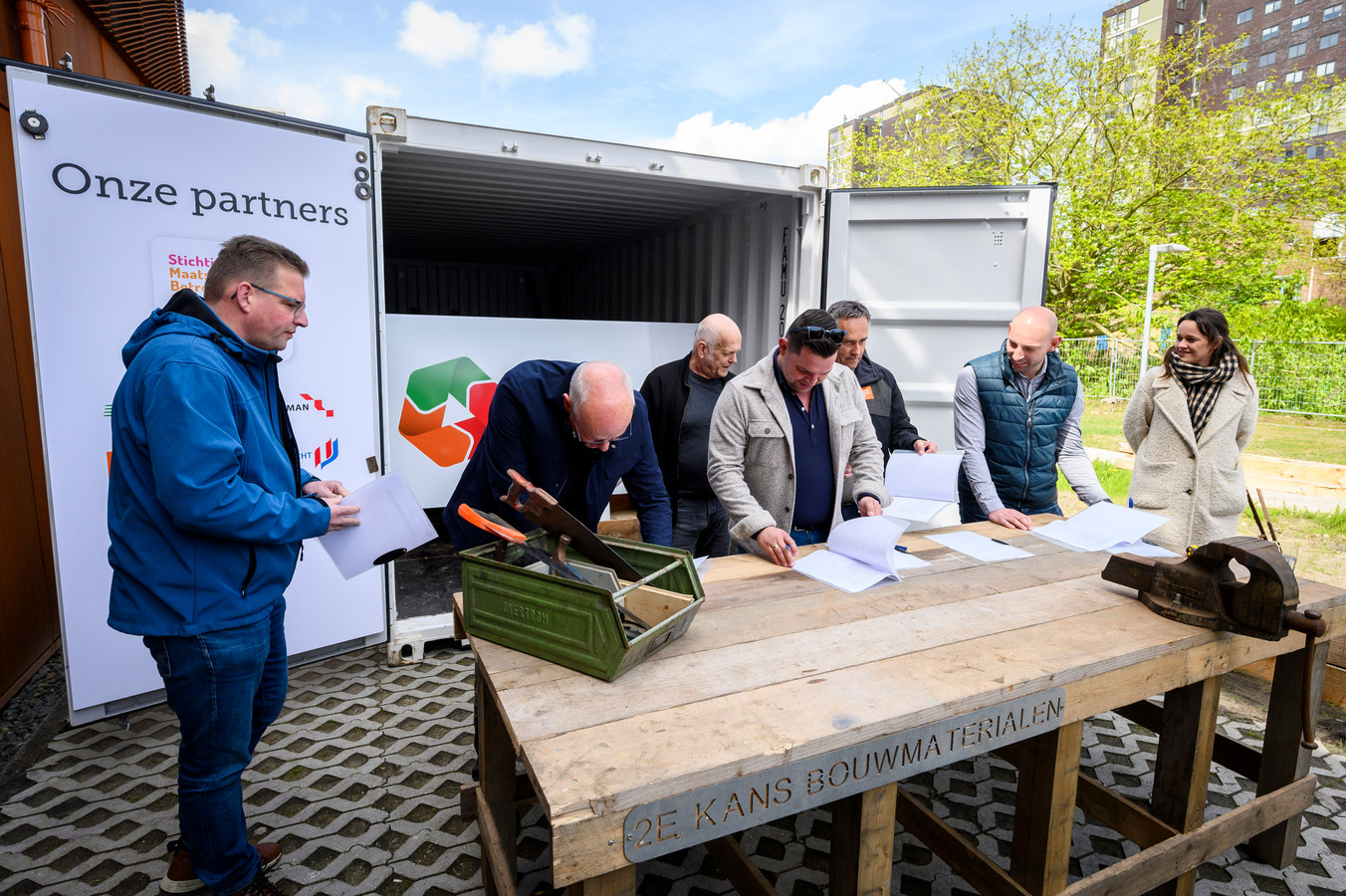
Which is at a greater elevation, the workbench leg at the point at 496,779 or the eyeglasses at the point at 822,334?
the eyeglasses at the point at 822,334

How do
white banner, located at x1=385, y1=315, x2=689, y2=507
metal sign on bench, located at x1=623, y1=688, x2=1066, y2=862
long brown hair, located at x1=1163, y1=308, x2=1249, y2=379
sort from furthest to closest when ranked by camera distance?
white banner, located at x1=385, y1=315, x2=689, y2=507, long brown hair, located at x1=1163, y1=308, x2=1249, y2=379, metal sign on bench, located at x1=623, y1=688, x2=1066, y2=862

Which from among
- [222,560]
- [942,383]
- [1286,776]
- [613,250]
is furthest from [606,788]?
[613,250]

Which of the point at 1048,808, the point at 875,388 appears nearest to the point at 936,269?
the point at 875,388

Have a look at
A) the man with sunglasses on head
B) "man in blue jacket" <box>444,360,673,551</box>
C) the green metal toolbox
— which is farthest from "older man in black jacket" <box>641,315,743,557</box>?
the green metal toolbox

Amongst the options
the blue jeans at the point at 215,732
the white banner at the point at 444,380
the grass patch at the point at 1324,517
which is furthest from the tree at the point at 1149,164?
the blue jeans at the point at 215,732

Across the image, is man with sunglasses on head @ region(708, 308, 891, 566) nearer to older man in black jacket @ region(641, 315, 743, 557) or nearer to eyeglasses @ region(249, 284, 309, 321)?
older man in black jacket @ region(641, 315, 743, 557)

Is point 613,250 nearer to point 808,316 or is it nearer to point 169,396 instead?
point 808,316

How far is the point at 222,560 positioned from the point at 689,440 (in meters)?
2.10

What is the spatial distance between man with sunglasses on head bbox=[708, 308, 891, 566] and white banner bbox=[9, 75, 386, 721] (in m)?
1.91

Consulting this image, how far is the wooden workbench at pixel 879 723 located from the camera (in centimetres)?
121

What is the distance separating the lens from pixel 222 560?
5.88 ft

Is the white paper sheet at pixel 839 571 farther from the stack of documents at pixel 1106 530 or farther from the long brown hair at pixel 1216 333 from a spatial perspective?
the long brown hair at pixel 1216 333

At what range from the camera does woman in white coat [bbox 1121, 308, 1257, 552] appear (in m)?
3.02

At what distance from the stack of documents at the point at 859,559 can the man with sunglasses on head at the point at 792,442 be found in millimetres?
259
